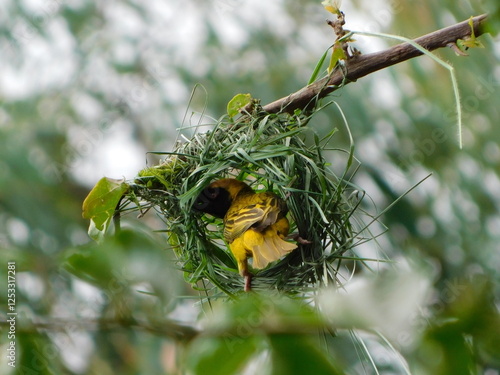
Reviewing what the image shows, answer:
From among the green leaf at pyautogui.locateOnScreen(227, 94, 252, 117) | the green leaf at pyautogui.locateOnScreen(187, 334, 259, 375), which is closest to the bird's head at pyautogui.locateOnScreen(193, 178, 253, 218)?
the green leaf at pyautogui.locateOnScreen(227, 94, 252, 117)

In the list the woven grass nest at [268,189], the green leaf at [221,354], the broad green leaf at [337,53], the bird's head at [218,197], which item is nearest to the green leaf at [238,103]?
the woven grass nest at [268,189]

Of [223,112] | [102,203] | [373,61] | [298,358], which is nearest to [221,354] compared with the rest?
[298,358]

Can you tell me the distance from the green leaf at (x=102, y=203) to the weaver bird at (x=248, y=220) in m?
0.24

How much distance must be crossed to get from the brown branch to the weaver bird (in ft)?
0.91

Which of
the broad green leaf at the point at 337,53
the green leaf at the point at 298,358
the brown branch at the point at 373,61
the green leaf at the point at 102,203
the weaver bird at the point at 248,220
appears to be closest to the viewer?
the green leaf at the point at 298,358

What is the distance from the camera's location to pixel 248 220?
71.4 inches

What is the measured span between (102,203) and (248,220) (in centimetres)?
44

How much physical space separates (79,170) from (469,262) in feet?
10.9

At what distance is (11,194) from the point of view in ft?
15.8

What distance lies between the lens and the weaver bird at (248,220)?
176 centimetres

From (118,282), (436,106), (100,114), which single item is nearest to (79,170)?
(100,114)

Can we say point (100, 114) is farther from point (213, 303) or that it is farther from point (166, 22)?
point (213, 303)

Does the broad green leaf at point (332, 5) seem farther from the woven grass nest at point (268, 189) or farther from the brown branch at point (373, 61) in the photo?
the woven grass nest at point (268, 189)

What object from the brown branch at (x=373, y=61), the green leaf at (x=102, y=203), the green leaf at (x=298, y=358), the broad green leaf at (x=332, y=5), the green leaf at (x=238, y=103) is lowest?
the green leaf at (x=298, y=358)
